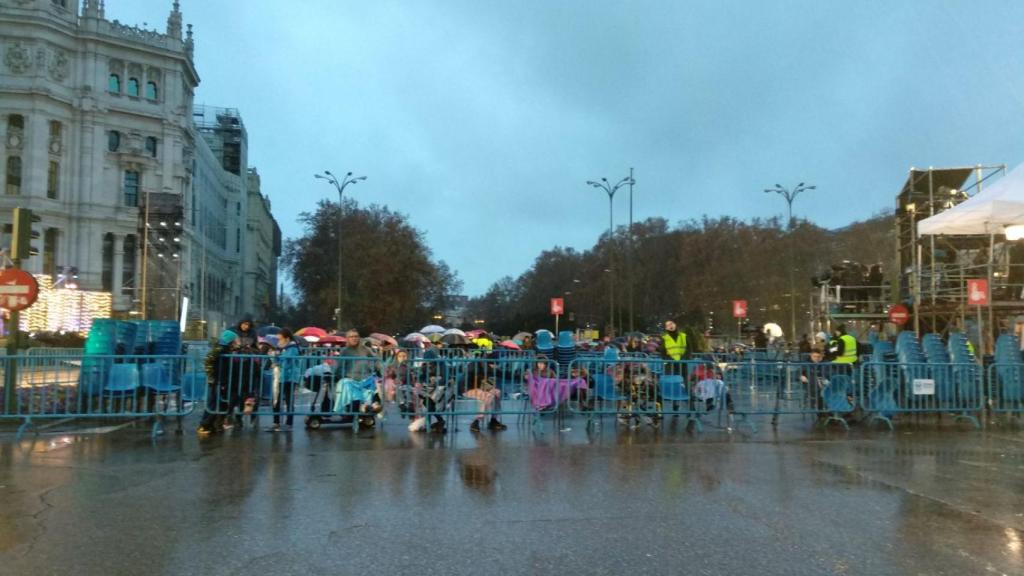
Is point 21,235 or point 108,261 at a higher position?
point 108,261

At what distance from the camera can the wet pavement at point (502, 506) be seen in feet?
17.2

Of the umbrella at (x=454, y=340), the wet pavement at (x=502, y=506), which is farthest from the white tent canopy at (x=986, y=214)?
the umbrella at (x=454, y=340)

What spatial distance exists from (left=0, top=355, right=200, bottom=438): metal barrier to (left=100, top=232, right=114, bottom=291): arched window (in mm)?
65008

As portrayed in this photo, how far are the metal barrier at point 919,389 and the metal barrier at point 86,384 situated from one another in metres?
10.7

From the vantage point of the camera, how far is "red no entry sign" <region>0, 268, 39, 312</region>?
11266mm

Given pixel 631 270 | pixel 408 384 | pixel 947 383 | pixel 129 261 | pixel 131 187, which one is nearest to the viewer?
pixel 408 384

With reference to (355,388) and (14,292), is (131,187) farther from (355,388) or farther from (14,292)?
(355,388)

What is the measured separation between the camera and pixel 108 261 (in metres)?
69.8

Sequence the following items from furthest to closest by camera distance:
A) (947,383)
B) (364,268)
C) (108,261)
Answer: (108,261), (364,268), (947,383)

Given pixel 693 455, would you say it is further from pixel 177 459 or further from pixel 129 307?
pixel 129 307

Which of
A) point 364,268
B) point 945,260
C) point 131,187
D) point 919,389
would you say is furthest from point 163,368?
point 131,187

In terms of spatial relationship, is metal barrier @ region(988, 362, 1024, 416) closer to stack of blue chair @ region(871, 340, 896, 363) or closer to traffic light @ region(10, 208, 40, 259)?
stack of blue chair @ region(871, 340, 896, 363)

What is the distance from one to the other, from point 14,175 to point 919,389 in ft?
236

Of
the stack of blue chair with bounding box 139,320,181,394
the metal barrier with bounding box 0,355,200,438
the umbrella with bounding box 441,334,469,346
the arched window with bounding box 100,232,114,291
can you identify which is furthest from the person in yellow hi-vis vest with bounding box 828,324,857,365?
the arched window with bounding box 100,232,114,291
